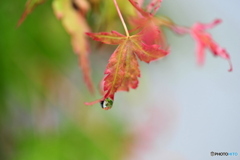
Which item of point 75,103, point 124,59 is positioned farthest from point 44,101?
point 124,59

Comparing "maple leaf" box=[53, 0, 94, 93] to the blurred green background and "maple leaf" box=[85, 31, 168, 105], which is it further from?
the blurred green background

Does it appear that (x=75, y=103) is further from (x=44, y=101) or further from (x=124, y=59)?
(x=124, y=59)

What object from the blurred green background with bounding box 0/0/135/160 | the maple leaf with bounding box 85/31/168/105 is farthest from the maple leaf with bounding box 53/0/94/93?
the blurred green background with bounding box 0/0/135/160

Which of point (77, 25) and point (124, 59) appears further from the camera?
point (77, 25)

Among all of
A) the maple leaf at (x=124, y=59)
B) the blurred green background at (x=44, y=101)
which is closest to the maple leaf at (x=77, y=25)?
the maple leaf at (x=124, y=59)

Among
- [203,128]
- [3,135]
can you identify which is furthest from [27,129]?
[203,128]

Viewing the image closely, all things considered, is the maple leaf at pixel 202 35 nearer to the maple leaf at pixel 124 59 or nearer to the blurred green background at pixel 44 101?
the maple leaf at pixel 124 59

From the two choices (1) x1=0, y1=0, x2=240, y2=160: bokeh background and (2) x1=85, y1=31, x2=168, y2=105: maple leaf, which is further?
(1) x1=0, y1=0, x2=240, y2=160: bokeh background

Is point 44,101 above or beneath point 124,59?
above

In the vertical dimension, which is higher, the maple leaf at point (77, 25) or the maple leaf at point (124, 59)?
the maple leaf at point (77, 25)
